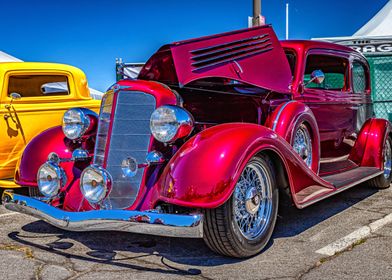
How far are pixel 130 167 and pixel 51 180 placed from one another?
0.58 metres

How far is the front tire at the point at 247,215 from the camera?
2.85 metres

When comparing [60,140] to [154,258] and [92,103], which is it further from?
[92,103]

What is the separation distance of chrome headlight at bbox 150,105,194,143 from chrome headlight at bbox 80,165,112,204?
42 centimetres

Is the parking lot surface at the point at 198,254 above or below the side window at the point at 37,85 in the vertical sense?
below

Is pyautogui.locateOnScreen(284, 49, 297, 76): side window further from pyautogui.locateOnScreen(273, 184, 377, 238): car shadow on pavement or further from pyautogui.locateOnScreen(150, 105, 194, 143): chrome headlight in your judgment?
pyautogui.locateOnScreen(150, 105, 194, 143): chrome headlight

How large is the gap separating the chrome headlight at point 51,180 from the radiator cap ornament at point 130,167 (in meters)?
0.46

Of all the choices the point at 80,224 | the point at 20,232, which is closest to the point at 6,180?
the point at 20,232

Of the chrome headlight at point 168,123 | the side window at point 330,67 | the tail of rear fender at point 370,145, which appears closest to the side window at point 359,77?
the side window at point 330,67

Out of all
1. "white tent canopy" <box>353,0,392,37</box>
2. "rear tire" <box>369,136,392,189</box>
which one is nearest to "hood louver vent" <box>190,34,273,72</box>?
"rear tire" <box>369,136,392,189</box>

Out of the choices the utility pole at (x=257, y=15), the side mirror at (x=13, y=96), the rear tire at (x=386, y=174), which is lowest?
the rear tire at (x=386, y=174)

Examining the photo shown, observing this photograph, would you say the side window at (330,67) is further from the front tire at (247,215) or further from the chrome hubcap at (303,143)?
the front tire at (247,215)

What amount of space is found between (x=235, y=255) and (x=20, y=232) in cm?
191

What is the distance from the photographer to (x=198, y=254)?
319 cm

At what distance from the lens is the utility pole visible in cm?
745
